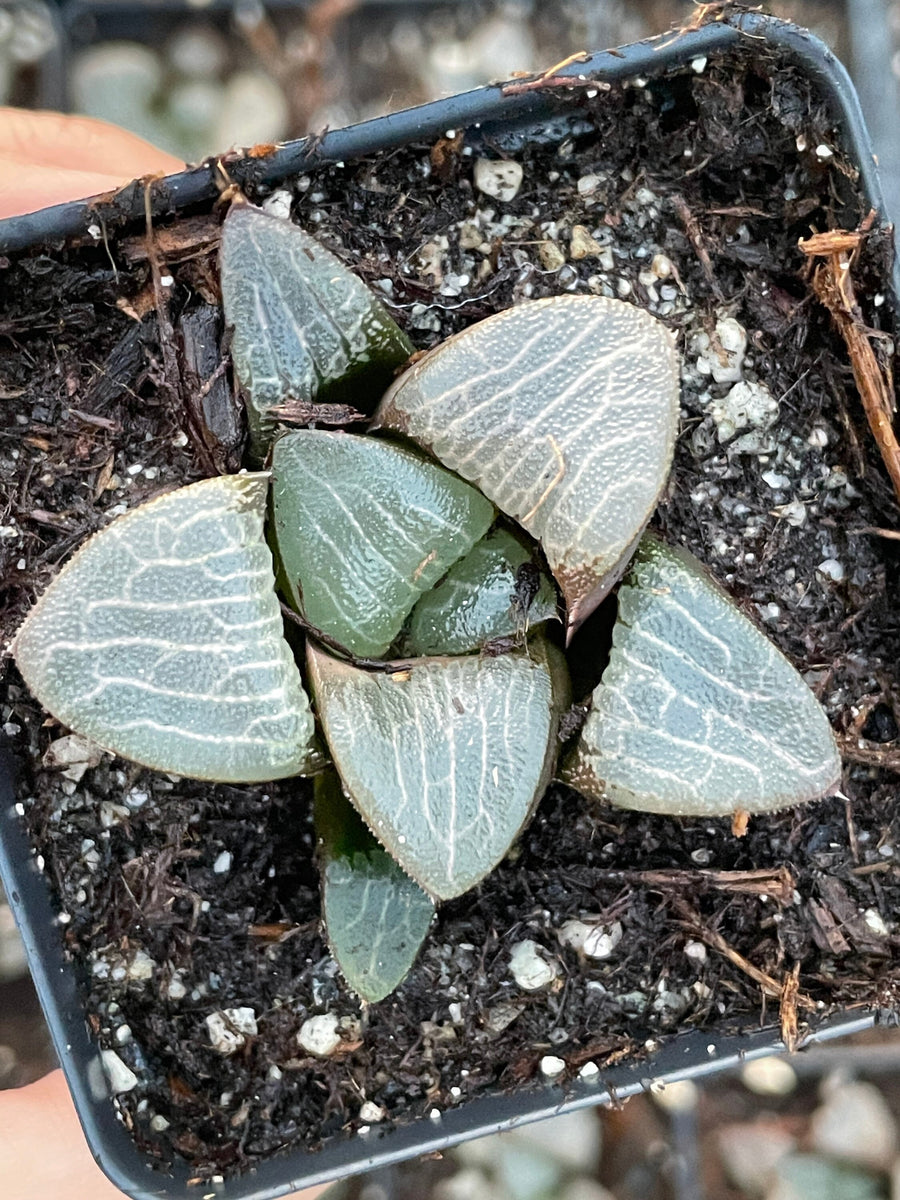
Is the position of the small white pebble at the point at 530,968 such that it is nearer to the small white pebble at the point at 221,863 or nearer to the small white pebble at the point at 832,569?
the small white pebble at the point at 221,863

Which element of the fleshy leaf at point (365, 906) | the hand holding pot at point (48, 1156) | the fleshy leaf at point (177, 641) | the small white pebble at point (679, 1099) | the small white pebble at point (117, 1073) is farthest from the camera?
the small white pebble at point (679, 1099)

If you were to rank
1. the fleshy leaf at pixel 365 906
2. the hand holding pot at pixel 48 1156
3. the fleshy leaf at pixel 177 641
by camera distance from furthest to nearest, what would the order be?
the hand holding pot at pixel 48 1156 < the fleshy leaf at pixel 365 906 < the fleshy leaf at pixel 177 641

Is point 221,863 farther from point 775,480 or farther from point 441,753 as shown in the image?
point 775,480

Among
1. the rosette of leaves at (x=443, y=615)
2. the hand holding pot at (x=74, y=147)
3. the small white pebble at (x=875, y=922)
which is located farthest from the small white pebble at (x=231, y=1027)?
the hand holding pot at (x=74, y=147)

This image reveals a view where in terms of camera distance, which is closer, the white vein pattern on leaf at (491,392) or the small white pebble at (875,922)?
the white vein pattern on leaf at (491,392)

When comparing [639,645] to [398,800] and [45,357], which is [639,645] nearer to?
[398,800]

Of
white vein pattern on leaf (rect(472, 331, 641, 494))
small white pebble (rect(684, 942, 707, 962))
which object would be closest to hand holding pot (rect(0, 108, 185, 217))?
white vein pattern on leaf (rect(472, 331, 641, 494))

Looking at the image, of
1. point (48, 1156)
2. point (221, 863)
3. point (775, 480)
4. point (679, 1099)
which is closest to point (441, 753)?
point (221, 863)

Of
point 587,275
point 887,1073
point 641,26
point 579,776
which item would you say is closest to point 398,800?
A: point 579,776
